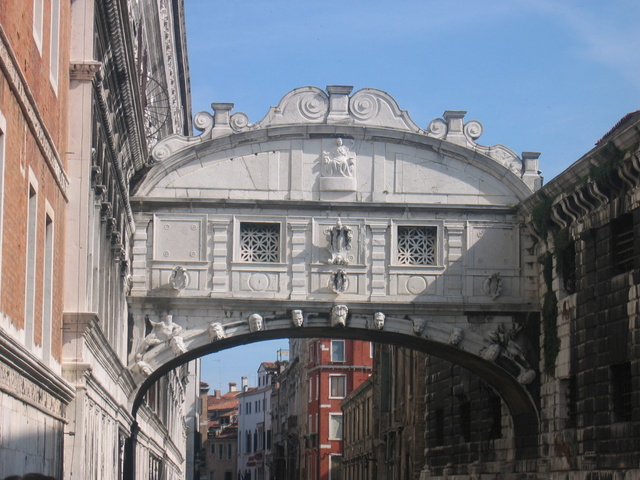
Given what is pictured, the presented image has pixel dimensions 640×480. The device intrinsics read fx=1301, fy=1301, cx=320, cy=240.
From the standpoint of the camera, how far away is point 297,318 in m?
25.5

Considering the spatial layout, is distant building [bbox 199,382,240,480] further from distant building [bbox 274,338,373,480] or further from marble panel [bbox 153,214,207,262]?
marble panel [bbox 153,214,207,262]

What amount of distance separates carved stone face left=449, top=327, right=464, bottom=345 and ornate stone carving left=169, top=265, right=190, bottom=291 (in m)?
5.35

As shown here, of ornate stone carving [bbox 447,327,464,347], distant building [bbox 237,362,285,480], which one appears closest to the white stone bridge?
ornate stone carving [bbox 447,327,464,347]

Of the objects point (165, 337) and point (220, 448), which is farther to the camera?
point (220, 448)

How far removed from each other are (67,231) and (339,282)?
31.1ft

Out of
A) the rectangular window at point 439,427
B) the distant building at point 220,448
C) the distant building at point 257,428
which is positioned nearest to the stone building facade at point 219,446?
the distant building at point 220,448

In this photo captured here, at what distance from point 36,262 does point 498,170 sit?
46.1ft

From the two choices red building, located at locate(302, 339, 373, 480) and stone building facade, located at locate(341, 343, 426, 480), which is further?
red building, located at locate(302, 339, 373, 480)

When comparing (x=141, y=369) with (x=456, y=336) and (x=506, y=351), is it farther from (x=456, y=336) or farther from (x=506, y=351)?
(x=506, y=351)

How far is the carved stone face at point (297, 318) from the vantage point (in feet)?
83.8

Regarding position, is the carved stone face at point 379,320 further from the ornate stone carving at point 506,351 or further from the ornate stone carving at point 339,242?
the ornate stone carving at point 506,351

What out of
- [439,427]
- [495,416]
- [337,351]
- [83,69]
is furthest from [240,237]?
[337,351]

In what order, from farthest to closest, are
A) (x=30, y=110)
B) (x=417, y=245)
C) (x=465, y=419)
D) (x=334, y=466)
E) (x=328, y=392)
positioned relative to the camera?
(x=328, y=392) → (x=334, y=466) → (x=465, y=419) → (x=417, y=245) → (x=30, y=110)

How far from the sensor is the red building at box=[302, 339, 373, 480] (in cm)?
7050
